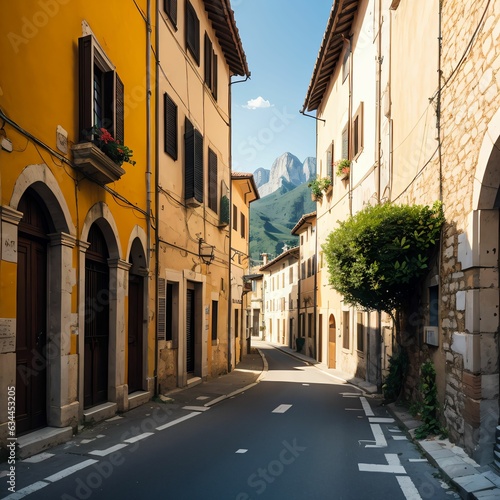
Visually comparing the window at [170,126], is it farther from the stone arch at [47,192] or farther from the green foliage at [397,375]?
the green foliage at [397,375]

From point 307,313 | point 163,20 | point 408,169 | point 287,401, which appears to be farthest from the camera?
point 307,313

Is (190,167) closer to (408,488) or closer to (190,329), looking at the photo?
(190,329)

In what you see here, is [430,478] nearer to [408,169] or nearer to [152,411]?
[152,411]

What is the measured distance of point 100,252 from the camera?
9.52m

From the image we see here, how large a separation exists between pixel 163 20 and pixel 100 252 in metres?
6.37

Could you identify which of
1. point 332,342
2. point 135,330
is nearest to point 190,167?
point 135,330

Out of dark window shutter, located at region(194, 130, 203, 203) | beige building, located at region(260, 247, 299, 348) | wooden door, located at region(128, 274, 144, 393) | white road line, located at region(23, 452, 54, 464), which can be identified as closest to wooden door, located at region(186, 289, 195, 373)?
dark window shutter, located at region(194, 130, 203, 203)

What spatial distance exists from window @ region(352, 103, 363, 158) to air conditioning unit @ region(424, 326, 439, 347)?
987 cm

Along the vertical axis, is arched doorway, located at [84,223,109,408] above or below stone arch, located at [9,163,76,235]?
below

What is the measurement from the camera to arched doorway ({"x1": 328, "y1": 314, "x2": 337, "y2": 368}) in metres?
23.4

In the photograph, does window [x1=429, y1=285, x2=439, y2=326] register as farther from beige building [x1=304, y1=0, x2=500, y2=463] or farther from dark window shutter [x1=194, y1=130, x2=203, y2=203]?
dark window shutter [x1=194, y1=130, x2=203, y2=203]

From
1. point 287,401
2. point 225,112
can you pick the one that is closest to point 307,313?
point 225,112

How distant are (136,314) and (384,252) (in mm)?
5232

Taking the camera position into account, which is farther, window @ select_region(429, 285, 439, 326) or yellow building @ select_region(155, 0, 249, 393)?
yellow building @ select_region(155, 0, 249, 393)
